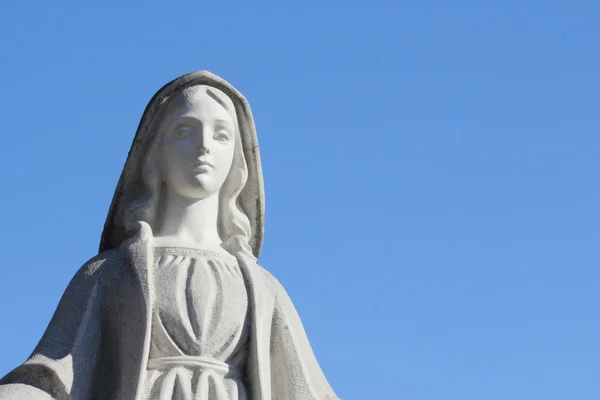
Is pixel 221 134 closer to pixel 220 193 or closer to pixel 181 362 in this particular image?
pixel 220 193

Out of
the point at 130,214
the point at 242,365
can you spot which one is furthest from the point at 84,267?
the point at 242,365

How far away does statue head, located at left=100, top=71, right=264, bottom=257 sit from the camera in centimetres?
1148

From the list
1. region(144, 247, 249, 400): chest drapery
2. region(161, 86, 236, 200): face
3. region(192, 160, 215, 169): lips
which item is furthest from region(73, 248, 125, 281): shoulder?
region(192, 160, 215, 169): lips

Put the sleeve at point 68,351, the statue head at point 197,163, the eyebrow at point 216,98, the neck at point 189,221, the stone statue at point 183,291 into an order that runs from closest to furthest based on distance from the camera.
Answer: the sleeve at point 68,351 → the stone statue at point 183,291 → the neck at point 189,221 → the statue head at point 197,163 → the eyebrow at point 216,98

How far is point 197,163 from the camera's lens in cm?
1142

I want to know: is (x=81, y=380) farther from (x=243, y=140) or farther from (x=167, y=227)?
(x=243, y=140)

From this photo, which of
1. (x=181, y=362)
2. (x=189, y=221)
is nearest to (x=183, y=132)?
(x=189, y=221)

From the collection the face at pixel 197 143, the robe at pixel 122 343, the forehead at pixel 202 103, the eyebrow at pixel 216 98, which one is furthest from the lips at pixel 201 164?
the robe at pixel 122 343

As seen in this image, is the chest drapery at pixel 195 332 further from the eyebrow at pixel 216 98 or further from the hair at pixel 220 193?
the eyebrow at pixel 216 98

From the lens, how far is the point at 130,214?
11.5 m

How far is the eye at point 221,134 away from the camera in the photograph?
11594mm

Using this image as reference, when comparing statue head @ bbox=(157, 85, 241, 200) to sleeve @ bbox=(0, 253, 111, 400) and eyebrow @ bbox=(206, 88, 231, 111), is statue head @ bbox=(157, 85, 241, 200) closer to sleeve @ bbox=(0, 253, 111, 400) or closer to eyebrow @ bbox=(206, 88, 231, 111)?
eyebrow @ bbox=(206, 88, 231, 111)

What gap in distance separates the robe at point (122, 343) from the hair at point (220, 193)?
0.27 metres

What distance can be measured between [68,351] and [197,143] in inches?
78.8
